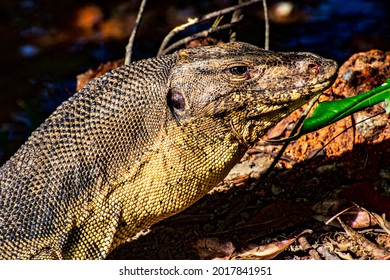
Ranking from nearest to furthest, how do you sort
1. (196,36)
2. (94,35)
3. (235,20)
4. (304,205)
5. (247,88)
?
(247,88) → (304,205) → (196,36) → (235,20) → (94,35)

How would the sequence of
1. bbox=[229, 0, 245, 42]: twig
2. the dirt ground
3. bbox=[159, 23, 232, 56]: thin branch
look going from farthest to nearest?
bbox=[229, 0, 245, 42]: twig
bbox=[159, 23, 232, 56]: thin branch
the dirt ground

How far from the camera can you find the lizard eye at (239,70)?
393 centimetres

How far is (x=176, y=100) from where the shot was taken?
3965mm

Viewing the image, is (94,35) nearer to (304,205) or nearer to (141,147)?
(304,205)

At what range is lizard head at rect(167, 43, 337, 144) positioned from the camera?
387 centimetres

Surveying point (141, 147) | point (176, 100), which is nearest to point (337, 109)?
point (176, 100)

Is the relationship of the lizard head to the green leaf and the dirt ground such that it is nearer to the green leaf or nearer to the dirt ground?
the green leaf

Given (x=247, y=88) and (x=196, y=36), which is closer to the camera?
(x=247, y=88)

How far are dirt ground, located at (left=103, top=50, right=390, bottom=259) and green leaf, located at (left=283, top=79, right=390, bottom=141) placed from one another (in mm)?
555

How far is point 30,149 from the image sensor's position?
407 centimetres

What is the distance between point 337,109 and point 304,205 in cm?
105

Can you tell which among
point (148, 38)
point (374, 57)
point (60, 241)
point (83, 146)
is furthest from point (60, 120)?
point (148, 38)

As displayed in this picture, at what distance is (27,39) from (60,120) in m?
5.27

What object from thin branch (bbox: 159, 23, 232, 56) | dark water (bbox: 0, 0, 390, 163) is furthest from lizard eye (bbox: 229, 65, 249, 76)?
dark water (bbox: 0, 0, 390, 163)
